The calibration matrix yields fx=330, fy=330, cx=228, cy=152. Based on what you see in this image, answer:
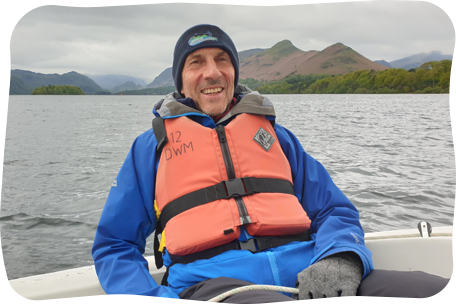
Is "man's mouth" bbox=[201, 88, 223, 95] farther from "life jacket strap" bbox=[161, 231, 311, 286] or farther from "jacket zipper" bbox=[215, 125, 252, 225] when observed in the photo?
"life jacket strap" bbox=[161, 231, 311, 286]

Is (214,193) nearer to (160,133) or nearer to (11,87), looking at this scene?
(160,133)

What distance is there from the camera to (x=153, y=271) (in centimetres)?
226

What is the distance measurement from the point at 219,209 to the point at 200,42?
1124 millimetres

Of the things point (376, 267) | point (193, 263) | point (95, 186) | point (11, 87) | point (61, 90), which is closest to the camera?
point (193, 263)

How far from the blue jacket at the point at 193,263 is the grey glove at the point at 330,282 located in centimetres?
8

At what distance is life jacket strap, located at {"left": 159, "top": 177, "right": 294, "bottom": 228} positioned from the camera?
179 cm

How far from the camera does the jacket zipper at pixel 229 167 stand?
1.73m

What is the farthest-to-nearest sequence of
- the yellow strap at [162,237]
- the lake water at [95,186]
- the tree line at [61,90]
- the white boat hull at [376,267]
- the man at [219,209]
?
the tree line at [61,90]
the lake water at [95,186]
the white boat hull at [376,267]
the yellow strap at [162,237]
the man at [219,209]

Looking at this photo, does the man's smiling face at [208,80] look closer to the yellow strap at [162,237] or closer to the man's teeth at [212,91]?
the man's teeth at [212,91]

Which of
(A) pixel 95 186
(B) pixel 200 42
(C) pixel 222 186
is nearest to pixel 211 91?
(B) pixel 200 42

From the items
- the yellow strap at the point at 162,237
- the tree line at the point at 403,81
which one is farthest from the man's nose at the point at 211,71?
the tree line at the point at 403,81

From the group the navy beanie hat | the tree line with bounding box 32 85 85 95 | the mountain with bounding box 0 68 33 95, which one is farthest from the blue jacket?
the mountain with bounding box 0 68 33 95

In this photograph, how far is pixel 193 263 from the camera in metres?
1.71

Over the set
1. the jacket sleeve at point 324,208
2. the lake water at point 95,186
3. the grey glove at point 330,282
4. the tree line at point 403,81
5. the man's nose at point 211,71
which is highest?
the tree line at point 403,81
